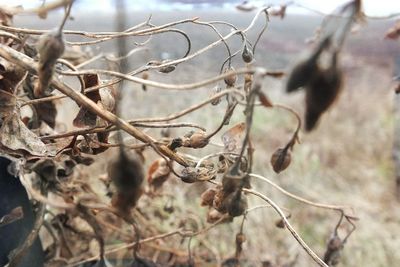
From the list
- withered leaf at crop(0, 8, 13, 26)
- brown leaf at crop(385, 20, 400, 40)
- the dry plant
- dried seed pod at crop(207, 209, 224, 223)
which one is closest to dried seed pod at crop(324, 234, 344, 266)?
the dry plant

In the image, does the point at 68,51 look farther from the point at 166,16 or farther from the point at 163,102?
the point at 163,102

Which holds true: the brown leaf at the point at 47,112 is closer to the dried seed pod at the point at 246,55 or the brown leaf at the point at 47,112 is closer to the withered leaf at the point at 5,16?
the withered leaf at the point at 5,16

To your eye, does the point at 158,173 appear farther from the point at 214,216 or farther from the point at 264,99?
the point at 264,99

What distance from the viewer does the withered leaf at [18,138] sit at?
69 centimetres

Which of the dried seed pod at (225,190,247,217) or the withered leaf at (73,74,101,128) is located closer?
the dried seed pod at (225,190,247,217)

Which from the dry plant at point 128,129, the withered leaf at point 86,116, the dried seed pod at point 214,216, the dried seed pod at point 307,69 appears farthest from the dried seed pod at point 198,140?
the dried seed pod at point 307,69

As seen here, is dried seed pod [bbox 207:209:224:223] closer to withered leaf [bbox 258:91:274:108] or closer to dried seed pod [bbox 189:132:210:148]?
dried seed pod [bbox 189:132:210:148]

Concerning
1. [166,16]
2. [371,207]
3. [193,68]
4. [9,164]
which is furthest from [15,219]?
[193,68]

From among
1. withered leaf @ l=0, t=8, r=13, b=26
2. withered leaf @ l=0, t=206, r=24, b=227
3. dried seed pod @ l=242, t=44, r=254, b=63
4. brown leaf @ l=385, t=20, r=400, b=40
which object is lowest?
withered leaf @ l=0, t=206, r=24, b=227

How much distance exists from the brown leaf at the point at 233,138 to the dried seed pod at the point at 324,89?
38 cm

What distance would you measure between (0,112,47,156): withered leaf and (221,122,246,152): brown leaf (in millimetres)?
209

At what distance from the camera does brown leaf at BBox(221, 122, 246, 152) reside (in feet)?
2.54

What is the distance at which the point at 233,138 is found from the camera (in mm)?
781

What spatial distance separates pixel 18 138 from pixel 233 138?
24cm
